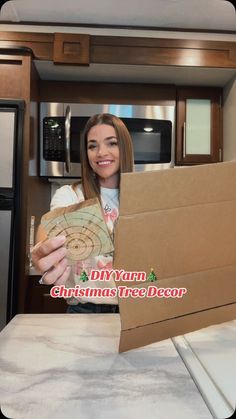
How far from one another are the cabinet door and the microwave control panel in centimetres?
66

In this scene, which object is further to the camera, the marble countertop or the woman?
the woman

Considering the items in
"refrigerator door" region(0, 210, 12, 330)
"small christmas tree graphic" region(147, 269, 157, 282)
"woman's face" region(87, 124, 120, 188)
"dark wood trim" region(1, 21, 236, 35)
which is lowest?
"refrigerator door" region(0, 210, 12, 330)

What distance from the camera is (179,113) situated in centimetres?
204

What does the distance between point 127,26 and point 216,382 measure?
177cm

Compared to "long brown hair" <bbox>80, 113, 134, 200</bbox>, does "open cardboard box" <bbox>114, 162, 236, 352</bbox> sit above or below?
below

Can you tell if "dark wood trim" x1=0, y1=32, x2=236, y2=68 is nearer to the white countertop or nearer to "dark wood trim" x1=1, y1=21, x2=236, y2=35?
→ "dark wood trim" x1=1, y1=21, x2=236, y2=35

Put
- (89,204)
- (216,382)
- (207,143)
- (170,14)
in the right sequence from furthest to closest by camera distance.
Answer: (207,143)
(170,14)
(89,204)
(216,382)

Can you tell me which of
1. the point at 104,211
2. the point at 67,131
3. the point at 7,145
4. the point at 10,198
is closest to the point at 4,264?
the point at 10,198

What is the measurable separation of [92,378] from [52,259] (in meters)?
0.19

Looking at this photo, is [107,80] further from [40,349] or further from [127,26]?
[40,349]

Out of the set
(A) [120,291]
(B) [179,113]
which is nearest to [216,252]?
(A) [120,291]

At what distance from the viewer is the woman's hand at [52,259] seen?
1.77 feet

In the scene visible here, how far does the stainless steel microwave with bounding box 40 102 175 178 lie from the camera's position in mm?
1888

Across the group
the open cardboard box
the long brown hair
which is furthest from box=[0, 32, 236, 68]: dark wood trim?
the open cardboard box
